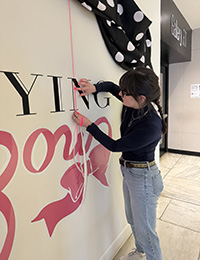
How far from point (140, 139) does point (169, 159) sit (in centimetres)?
303

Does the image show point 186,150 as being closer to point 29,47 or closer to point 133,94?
point 133,94

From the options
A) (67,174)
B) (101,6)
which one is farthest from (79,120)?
(101,6)

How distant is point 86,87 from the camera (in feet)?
3.56

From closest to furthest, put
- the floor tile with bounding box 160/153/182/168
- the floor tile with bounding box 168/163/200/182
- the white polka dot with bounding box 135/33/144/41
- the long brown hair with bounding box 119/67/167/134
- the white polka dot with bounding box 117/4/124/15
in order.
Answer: the long brown hair with bounding box 119/67/167/134 → the white polka dot with bounding box 117/4/124/15 → the white polka dot with bounding box 135/33/144/41 → the floor tile with bounding box 168/163/200/182 → the floor tile with bounding box 160/153/182/168

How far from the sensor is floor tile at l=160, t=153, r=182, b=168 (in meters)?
3.48

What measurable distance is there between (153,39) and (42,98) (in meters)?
1.44

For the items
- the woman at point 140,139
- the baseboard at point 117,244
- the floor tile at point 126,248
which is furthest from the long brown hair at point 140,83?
the floor tile at point 126,248

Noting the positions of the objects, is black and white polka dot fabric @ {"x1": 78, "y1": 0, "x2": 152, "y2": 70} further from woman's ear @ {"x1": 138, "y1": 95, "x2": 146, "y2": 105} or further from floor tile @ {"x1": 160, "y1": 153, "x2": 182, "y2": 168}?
floor tile @ {"x1": 160, "y1": 153, "x2": 182, "y2": 168}

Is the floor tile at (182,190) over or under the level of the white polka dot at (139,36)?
under

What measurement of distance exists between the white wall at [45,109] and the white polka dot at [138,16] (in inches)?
12.8

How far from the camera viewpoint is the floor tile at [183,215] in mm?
1878

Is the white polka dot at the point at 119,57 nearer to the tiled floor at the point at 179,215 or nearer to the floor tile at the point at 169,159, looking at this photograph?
the tiled floor at the point at 179,215

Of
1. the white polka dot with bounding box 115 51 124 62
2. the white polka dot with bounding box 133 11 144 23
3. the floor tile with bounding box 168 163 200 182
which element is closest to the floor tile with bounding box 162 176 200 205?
the floor tile with bounding box 168 163 200 182

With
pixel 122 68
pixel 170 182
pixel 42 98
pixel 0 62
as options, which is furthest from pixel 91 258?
pixel 170 182
